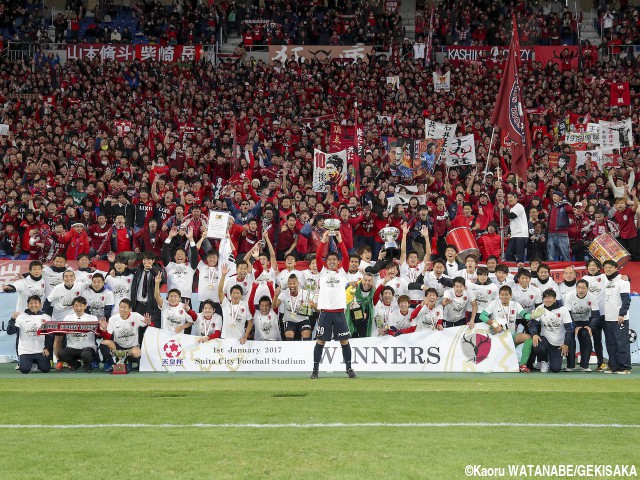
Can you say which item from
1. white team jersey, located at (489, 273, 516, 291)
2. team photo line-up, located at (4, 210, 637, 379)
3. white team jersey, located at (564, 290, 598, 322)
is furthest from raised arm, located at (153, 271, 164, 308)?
white team jersey, located at (564, 290, 598, 322)

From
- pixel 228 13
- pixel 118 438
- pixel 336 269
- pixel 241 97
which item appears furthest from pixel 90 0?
pixel 118 438

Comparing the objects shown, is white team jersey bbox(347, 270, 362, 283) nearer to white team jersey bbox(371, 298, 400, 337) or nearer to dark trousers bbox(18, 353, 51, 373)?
white team jersey bbox(371, 298, 400, 337)

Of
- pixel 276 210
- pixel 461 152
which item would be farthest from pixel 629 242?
pixel 276 210

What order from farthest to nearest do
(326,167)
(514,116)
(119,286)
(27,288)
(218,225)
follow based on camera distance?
(326,167), (514,116), (218,225), (119,286), (27,288)

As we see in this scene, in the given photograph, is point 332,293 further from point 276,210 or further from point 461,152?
point 461,152

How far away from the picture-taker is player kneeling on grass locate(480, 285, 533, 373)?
1617cm

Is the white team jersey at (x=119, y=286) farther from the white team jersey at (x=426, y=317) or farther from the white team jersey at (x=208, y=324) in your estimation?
the white team jersey at (x=426, y=317)

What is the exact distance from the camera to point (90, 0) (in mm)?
41031

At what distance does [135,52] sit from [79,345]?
69.8 feet

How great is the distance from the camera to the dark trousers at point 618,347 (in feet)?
51.6

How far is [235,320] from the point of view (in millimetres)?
16766

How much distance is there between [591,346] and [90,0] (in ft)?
102

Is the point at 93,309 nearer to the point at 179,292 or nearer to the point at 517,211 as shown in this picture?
the point at 179,292

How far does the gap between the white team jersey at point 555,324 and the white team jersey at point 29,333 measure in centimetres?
847
